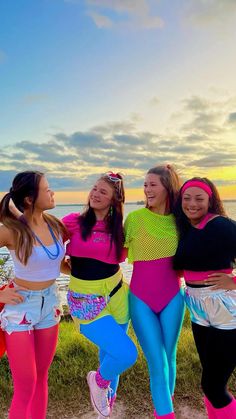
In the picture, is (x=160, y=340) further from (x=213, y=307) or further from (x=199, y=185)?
(x=199, y=185)

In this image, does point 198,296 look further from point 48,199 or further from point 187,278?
point 48,199

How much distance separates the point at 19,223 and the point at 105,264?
0.89 metres

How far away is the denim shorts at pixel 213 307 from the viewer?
308 centimetres

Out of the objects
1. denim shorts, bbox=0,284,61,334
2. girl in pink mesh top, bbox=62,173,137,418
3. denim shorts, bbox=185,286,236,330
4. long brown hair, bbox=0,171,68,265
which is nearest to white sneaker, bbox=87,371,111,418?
girl in pink mesh top, bbox=62,173,137,418

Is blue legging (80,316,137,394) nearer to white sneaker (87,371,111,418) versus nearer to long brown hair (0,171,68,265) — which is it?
white sneaker (87,371,111,418)

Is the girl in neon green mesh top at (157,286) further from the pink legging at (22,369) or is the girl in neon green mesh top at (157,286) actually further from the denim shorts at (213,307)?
the pink legging at (22,369)

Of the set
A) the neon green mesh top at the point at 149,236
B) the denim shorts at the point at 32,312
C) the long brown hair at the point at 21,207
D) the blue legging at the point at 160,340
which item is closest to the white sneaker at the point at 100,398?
the blue legging at the point at 160,340

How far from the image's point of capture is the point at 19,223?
3.10 metres

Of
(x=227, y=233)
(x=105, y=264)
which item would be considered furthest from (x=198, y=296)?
(x=105, y=264)

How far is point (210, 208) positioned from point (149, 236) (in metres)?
0.61

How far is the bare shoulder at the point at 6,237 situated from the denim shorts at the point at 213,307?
156 cm

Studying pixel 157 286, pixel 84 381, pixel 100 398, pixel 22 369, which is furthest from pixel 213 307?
pixel 84 381

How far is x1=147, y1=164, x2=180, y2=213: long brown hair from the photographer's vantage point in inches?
146

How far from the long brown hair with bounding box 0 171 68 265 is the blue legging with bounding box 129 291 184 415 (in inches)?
41.7
